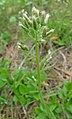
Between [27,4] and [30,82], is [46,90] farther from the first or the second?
[27,4]

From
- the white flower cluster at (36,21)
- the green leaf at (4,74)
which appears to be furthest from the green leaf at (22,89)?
the white flower cluster at (36,21)

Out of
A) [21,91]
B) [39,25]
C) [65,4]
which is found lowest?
[21,91]

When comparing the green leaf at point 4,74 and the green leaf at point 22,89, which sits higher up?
the green leaf at point 4,74

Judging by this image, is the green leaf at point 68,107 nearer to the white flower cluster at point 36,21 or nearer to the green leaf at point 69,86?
the green leaf at point 69,86

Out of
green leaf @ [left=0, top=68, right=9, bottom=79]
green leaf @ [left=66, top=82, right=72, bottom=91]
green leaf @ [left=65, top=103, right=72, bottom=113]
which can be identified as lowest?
green leaf @ [left=65, top=103, right=72, bottom=113]

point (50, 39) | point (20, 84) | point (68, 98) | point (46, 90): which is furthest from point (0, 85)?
point (50, 39)

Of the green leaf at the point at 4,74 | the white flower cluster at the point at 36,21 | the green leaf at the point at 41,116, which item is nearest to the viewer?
the white flower cluster at the point at 36,21

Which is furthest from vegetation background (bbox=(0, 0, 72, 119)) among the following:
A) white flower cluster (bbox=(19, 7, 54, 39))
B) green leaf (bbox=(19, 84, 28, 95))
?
white flower cluster (bbox=(19, 7, 54, 39))

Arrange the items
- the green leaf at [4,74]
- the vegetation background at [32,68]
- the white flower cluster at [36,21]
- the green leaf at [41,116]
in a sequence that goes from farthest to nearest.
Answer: the green leaf at [4,74]
the vegetation background at [32,68]
the green leaf at [41,116]
the white flower cluster at [36,21]

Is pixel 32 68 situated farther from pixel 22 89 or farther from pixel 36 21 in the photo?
pixel 36 21

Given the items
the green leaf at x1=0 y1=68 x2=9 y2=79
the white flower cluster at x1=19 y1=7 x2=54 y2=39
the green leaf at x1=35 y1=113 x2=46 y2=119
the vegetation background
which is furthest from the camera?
the green leaf at x1=0 y1=68 x2=9 y2=79

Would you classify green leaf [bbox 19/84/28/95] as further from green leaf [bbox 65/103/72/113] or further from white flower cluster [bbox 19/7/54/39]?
white flower cluster [bbox 19/7/54/39]
